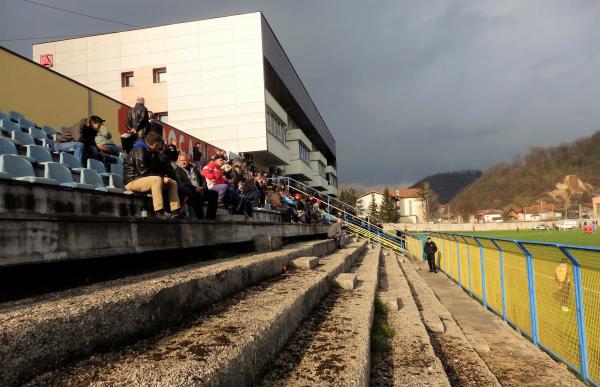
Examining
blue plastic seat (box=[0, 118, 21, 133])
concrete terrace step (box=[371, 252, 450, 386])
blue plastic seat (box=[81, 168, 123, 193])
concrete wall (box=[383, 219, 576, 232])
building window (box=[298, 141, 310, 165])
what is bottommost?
concrete wall (box=[383, 219, 576, 232])

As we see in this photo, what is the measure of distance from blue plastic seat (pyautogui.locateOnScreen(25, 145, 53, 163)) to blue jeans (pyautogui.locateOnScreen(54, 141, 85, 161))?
0.47 meters

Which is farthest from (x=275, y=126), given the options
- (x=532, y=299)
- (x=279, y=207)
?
(x=532, y=299)

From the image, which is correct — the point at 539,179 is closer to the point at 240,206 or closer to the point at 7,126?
the point at 240,206

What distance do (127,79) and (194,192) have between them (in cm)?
2406

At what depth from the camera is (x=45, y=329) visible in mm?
1679

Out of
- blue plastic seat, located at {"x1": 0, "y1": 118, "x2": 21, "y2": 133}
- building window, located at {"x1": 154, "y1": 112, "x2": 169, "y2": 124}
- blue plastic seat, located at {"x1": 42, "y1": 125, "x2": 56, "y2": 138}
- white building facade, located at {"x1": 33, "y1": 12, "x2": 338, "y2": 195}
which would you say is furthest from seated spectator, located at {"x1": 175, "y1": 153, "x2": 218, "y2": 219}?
building window, located at {"x1": 154, "y1": 112, "x2": 169, "y2": 124}

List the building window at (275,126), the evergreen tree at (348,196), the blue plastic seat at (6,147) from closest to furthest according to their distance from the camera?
the blue plastic seat at (6,147)
the building window at (275,126)
the evergreen tree at (348,196)

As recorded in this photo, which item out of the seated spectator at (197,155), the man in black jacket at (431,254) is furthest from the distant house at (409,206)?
the seated spectator at (197,155)

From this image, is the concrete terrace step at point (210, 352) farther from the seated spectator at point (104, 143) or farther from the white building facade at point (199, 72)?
the white building facade at point (199, 72)

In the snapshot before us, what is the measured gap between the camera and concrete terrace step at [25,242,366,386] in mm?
1673

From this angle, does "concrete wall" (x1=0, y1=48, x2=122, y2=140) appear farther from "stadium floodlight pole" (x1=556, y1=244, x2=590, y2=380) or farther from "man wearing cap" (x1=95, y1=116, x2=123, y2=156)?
"stadium floodlight pole" (x1=556, y1=244, x2=590, y2=380)

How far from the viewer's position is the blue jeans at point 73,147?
6980 mm

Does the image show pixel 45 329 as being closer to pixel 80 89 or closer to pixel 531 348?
pixel 531 348

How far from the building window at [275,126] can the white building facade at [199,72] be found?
83 mm
